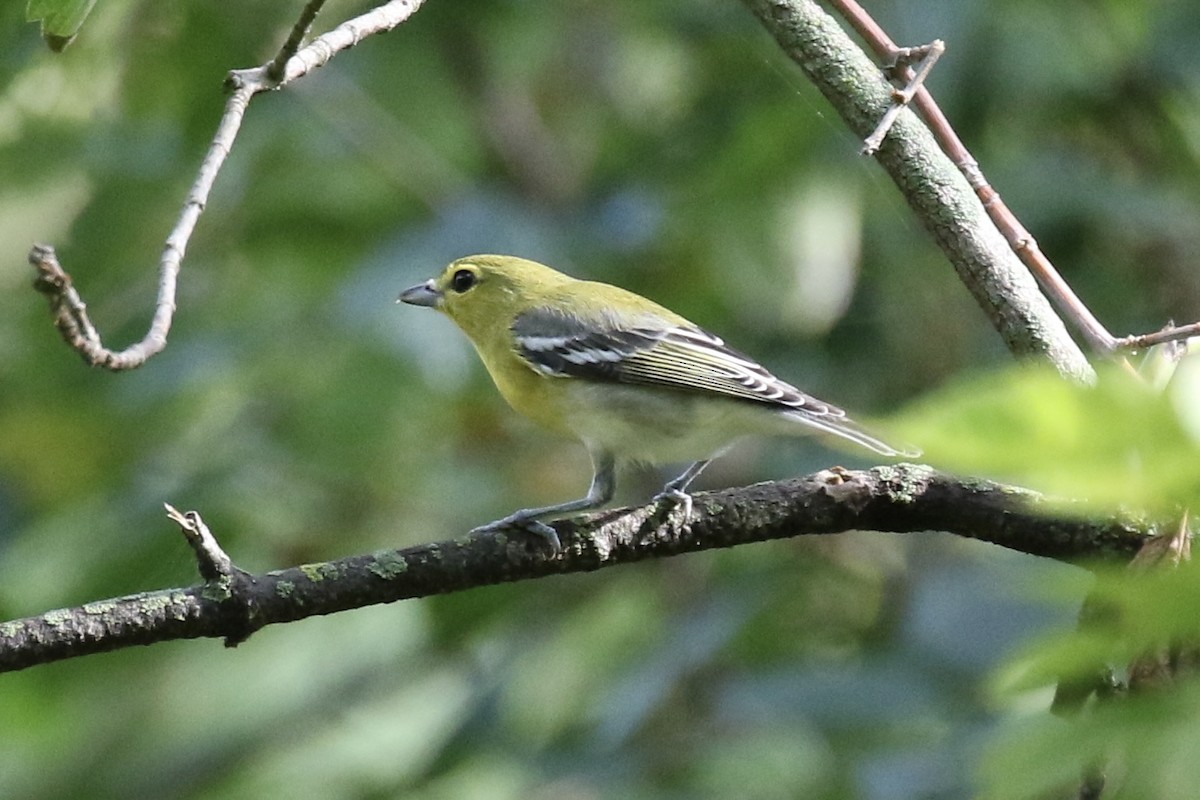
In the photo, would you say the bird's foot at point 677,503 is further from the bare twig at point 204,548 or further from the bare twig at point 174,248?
the bare twig at point 174,248

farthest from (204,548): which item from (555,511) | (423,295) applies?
(423,295)

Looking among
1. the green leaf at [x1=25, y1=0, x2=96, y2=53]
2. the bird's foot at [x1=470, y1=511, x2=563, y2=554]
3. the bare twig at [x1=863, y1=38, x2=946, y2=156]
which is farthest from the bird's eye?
the green leaf at [x1=25, y1=0, x2=96, y2=53]

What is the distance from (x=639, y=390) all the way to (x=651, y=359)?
0.12 metres

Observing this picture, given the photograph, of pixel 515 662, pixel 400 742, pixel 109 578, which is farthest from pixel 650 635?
pixel 109 578

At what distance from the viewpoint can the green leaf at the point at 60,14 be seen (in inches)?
69.2

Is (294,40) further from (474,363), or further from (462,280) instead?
(474,363)

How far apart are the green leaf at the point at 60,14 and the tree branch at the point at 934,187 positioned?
1143 millimetres

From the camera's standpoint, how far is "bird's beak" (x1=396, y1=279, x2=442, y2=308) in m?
4.38

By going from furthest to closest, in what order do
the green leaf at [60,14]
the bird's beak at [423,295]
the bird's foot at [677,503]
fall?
1. the bird's beak at [423,295]
2. the bird's foot at [677,503]
3. the green leaf at [60,14]

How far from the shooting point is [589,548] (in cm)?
235

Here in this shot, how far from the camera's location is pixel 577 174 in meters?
6.36

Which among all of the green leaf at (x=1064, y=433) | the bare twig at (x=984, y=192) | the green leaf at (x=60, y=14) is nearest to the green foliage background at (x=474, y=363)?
the bare twig at (x=984, y=192)

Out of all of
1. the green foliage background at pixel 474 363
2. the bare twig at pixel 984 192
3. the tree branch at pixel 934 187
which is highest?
the bare twig at pixel 984 192

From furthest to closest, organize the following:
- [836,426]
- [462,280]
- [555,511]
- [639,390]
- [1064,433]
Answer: [462,280] < [639,390] < [836,426] < [555,511] < [1064,433]
